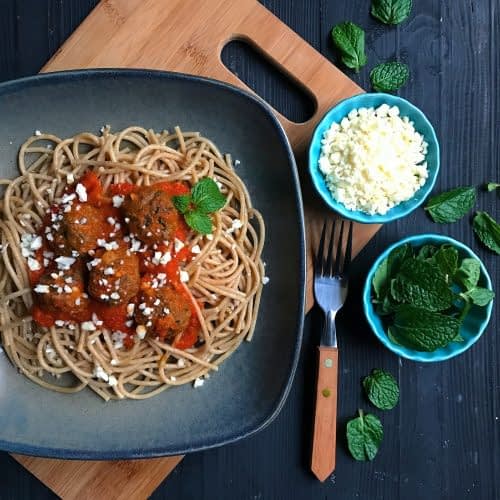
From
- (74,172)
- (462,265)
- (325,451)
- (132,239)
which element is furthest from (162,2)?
(325,451)

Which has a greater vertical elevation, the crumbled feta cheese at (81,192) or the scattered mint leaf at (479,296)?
the crumbled feta cheese at (81,192)

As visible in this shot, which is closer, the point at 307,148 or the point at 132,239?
the point at 132,239

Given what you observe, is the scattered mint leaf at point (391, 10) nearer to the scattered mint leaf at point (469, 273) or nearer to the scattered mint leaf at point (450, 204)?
the scattered mint leaf at point (450, 204)

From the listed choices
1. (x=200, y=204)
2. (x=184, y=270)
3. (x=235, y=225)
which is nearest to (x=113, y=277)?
(x=184, y=270)

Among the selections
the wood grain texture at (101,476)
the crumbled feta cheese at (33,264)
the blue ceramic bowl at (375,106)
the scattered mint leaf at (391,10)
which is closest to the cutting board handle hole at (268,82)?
the blue ceramic bowl at (375,106)

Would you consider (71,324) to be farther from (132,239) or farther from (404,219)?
(404,219)

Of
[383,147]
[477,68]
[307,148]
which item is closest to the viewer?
[383,147]

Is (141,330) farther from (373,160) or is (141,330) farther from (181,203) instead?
(373,160)
